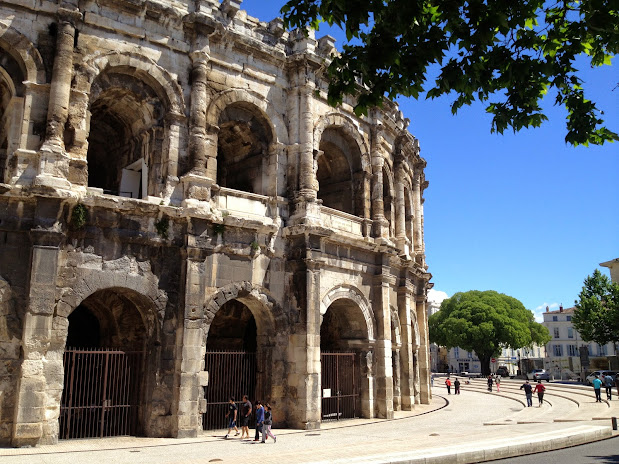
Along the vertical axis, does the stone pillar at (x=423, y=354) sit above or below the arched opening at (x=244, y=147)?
below

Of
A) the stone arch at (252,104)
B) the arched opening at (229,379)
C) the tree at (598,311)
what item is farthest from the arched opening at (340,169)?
the tree at (598,311)

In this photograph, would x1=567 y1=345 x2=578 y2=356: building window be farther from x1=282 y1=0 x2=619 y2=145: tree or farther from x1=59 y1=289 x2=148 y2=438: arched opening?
x1=282 y1=0 x2=619 y2=145: tree

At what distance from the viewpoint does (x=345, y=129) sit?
1700 cm

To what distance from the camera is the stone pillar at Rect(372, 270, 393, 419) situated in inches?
640

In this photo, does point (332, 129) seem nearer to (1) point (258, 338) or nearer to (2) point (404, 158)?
(2) point (404, 158)

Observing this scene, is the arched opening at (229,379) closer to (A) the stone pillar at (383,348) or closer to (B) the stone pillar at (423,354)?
(A) the stone pillar at (383,348)

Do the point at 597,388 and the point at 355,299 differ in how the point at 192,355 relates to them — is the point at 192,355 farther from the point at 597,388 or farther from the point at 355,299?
the point at 597,388

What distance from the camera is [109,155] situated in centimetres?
1600

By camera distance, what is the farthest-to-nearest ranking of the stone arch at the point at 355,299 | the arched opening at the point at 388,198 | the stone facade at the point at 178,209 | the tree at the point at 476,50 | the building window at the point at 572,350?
the building window at the point at 572,350
the arched opening at the point at 388,198
the stone arch at the point at 355,299
the stone facade at the point at 178,209
the tree at the point at 476,50

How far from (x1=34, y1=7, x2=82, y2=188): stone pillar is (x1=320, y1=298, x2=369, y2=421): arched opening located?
8305 millimetres

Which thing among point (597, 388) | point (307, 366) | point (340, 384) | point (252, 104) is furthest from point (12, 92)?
point (597, 388)

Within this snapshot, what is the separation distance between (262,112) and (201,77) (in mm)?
2073

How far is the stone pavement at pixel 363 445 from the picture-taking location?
375 inches

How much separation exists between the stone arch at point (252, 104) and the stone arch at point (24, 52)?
381 cm
